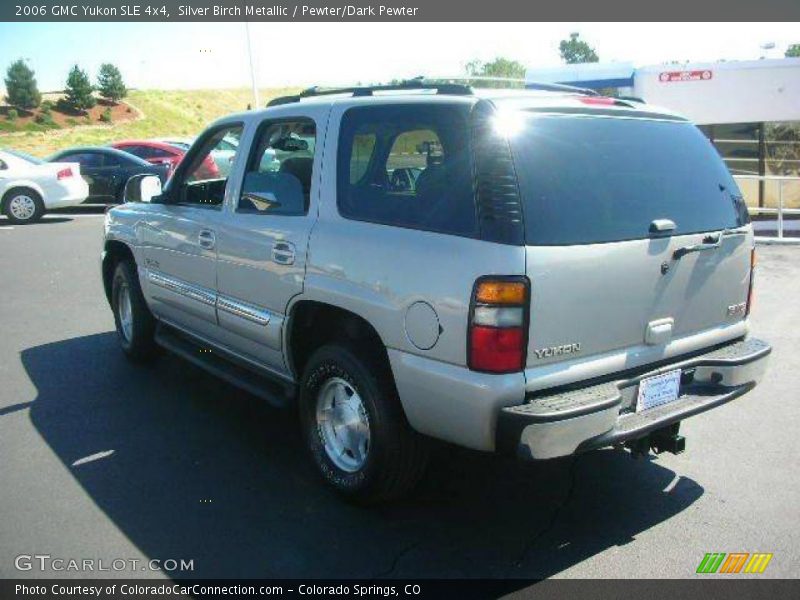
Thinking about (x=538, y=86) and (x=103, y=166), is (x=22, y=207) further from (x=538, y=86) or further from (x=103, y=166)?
(x=538, y=86)

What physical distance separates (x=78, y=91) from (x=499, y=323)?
57.4 meters

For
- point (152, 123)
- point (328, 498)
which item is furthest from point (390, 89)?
point (152, 123)

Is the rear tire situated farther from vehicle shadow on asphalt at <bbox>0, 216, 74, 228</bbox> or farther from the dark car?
the dark car

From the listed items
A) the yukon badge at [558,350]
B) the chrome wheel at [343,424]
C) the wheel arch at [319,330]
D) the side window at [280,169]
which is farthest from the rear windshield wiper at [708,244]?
the side window at [280,169]

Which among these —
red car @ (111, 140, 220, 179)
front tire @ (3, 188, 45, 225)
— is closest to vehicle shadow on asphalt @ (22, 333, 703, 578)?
front tire @ (3, 188, 45, 225)

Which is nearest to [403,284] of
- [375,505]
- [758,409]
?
[375,505]

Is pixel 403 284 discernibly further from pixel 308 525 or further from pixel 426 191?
pixel 308 525

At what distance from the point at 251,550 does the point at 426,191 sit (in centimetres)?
180

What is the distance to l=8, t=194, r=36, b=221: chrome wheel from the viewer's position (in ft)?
48.3

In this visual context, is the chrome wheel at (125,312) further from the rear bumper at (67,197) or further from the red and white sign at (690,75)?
the red and white sign at (690,75)

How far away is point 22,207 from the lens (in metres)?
14.8

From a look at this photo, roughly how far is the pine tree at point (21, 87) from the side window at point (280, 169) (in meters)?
52.9

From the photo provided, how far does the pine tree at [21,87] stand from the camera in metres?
49.0

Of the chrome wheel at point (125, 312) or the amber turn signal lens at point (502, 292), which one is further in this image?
the chrome wheel at point (125, 312)
